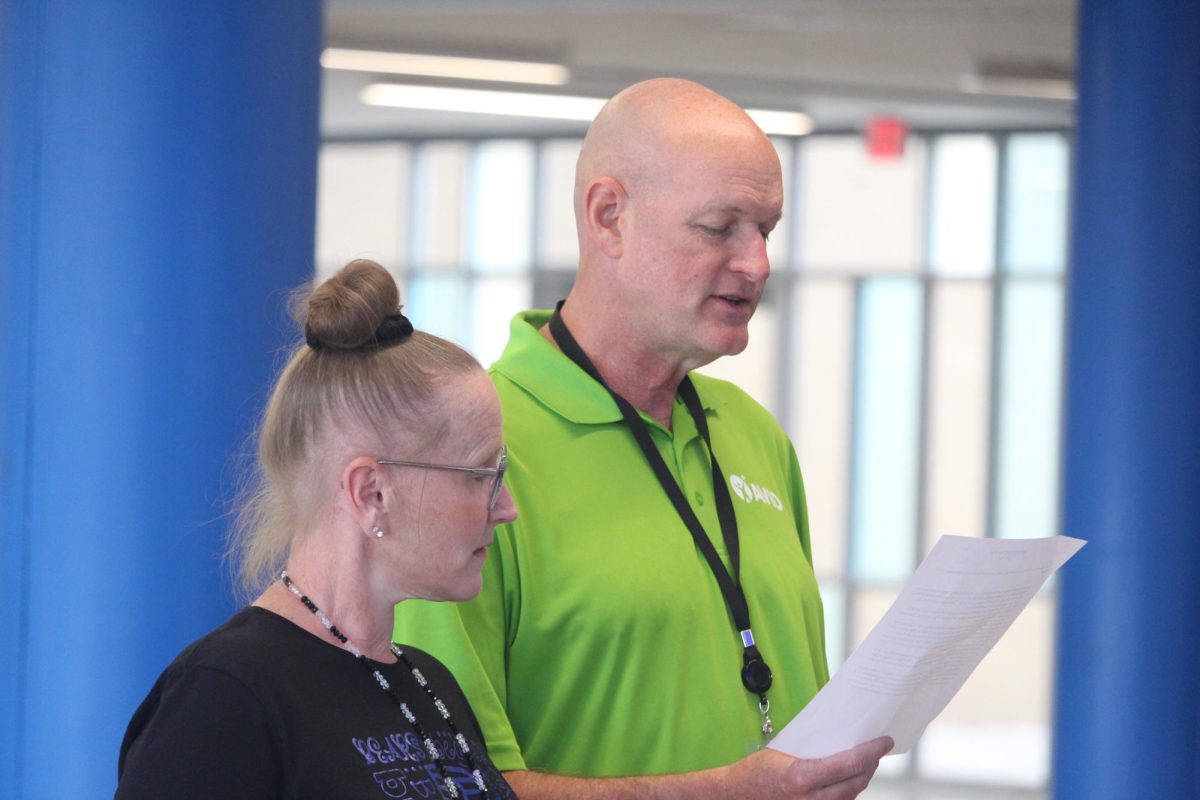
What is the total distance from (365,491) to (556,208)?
26.0 ft

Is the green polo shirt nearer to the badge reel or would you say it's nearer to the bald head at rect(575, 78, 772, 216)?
the badge reel

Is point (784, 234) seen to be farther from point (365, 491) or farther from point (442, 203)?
point (365, 491)

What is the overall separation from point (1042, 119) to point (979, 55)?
1.24m

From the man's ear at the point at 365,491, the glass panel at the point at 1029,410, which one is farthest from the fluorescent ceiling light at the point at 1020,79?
the man's ear at the point at 365,491

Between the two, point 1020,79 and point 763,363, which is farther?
point 763,363

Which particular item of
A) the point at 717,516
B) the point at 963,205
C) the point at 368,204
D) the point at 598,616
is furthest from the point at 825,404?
the point at 598,616

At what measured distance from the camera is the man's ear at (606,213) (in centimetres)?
208

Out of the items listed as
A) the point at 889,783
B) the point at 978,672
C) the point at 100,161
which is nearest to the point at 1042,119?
the point at 978,672

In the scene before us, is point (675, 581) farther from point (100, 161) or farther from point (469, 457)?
point (100, 161)

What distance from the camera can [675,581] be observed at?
6.38 ft

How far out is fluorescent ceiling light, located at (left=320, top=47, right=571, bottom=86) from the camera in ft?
25.1

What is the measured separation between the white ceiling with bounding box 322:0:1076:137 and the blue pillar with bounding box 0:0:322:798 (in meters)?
3.61

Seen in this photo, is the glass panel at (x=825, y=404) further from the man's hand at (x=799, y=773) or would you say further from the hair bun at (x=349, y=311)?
the hair bun at (x=349, y=311)

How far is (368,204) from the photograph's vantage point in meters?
9.70
